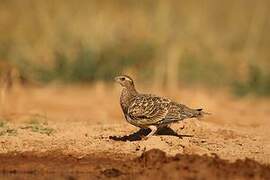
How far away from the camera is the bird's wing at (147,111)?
31.6 ft

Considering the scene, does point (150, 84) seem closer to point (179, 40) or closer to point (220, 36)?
point (179, 40)

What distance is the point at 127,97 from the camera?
399 inches

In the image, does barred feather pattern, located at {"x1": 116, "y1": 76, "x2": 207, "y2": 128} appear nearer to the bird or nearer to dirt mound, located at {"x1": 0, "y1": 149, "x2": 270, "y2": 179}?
the bird

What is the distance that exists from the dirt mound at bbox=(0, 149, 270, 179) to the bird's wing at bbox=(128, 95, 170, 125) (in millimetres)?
568

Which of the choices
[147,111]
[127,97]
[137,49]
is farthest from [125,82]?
[137,49]

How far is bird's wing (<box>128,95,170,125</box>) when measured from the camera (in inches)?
379

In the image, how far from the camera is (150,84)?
17500 millimetres

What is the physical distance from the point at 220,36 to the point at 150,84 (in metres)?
4.61

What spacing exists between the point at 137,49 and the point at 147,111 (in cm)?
911

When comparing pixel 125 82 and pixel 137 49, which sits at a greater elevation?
pixel 137 49

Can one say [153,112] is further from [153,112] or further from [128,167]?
[128,167]

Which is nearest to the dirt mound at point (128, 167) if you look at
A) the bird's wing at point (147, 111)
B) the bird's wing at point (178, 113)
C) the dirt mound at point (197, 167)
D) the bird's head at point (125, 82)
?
the dirt mound at point (197, 167)

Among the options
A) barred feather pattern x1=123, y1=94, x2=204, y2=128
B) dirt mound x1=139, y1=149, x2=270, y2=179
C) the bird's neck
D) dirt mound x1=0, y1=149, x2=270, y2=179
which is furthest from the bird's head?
dirt mound x1=139, y1=149, x2=270, y2=179

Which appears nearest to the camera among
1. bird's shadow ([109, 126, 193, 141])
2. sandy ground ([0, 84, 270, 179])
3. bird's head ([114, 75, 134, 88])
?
sandy ground ([0, 84, 270, 179])
